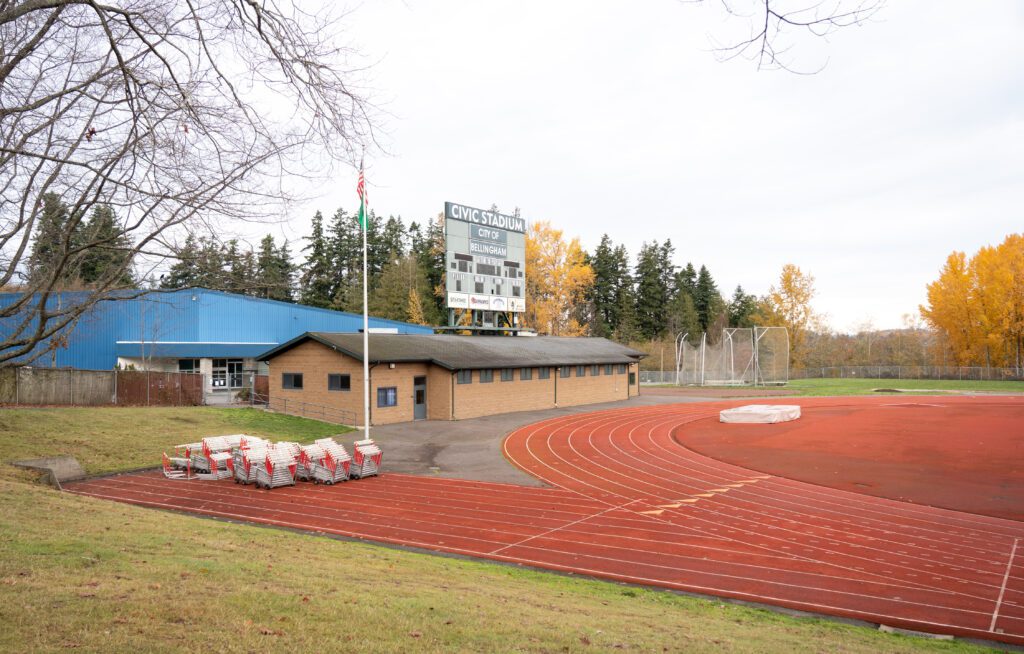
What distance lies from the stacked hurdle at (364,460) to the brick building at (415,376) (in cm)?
1000

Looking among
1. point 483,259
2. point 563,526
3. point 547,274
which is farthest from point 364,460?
point 547,274

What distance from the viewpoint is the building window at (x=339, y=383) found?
30.9m

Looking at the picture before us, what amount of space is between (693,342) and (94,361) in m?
71.4

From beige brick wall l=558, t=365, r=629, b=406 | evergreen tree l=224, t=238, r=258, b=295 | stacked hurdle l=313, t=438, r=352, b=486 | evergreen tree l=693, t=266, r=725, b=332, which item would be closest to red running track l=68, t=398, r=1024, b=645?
stacked hurdle l=313, t=438, r=352, b=486

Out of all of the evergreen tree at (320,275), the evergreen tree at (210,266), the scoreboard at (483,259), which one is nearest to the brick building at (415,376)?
the scoreboard at (483,259)

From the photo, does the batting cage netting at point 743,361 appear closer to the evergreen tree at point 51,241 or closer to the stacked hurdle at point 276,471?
the stacked hurdle at point 276,471

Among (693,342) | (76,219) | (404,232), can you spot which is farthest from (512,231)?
(693,342)

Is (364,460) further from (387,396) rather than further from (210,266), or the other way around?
(387,396)

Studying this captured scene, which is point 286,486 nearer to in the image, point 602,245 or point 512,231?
point 512,231

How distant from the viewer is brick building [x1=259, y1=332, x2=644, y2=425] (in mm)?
31000

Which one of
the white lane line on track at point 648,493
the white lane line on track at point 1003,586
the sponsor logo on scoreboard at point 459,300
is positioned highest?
the sponsor logo on scoreboard at point 459,300

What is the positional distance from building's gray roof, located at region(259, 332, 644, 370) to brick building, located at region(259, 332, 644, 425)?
7 cm

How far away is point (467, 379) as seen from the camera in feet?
113

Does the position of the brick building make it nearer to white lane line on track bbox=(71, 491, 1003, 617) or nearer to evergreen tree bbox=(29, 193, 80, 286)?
white lane line on track bbox=(71, 491, 1003, 617)
